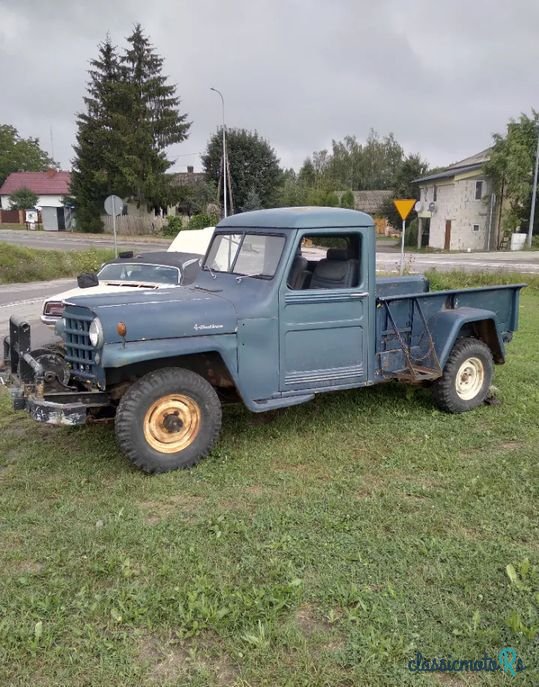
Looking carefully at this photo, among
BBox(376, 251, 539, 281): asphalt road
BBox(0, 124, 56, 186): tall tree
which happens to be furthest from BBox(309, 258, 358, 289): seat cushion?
BBox(0, 124, 56, 186): tall tree

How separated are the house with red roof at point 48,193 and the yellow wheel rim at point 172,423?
49012 millimetres

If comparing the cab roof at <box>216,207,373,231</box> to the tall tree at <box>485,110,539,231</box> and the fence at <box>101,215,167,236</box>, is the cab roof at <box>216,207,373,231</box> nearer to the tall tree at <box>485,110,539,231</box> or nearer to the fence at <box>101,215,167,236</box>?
the tall tree at <box>485,110,539,231</box>

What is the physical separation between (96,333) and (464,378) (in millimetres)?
3624

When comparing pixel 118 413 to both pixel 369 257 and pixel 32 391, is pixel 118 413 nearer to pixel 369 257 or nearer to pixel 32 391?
pixel 32 391

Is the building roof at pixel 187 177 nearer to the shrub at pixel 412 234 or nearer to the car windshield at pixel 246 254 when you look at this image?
the shrub at pixel 412 234

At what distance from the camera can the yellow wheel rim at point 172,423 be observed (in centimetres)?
460

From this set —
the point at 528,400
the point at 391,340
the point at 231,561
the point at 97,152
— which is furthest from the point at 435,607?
the point at 97,152

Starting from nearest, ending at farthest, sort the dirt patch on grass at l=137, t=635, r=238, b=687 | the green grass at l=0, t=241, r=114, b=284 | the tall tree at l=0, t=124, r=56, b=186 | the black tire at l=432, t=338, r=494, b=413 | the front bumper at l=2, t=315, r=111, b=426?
the dirt patch on grass at l=137, t=635, r=238, b=687 < the front bumper at l=2, t=315, r=111, b=426 < the black tire at l=432, t=338, r=494, b=413 < the green grass at l=0, t=241, r=114, b=284 < the tall tree at l=0, t=124, r=56, b=186

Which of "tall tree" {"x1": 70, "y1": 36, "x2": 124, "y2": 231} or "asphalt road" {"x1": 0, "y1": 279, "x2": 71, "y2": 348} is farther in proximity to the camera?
"tall tree" {"x1": 70, "y1": 36, "x2": 124, "y2": 231}

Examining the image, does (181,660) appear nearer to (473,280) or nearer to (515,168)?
(473,280)

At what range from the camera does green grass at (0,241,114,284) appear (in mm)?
18344

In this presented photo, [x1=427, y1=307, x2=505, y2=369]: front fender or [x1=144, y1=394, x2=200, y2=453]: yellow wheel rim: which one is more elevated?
[x1=427, y1=307, x2=505, y2=369]: front fender

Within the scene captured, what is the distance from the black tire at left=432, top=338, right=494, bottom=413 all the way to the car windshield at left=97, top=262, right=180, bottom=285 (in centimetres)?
484

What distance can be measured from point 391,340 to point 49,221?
52.5 m
